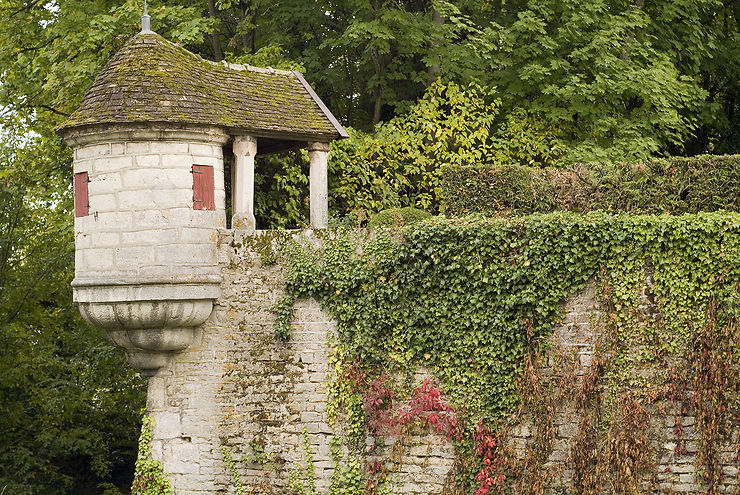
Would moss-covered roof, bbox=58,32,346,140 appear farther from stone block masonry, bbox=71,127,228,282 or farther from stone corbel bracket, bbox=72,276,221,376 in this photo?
stone corbel bracket, bbox=72,276,221,376

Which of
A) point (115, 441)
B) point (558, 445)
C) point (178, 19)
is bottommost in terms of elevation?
point (115, 441)

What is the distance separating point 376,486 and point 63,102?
10.6 metres

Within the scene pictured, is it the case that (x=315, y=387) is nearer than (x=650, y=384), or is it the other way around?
(x=650, y=384)

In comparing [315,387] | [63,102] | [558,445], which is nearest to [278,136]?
[315,387]

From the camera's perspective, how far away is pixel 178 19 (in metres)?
16.8

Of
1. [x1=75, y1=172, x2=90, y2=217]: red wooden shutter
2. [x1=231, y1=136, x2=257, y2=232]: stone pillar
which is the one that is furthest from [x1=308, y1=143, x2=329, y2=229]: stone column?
[x1=75, y1=172, x2=90, y2=217]: red wooden shutter

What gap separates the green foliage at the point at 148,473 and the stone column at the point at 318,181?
154 inches

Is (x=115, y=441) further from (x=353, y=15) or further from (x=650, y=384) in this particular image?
(x=650, y=384)

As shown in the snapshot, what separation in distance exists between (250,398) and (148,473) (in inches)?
71.7

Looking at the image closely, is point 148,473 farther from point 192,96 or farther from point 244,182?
point 192,96

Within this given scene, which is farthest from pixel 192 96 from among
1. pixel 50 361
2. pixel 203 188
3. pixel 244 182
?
pixel 50 361

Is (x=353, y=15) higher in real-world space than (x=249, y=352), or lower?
higher

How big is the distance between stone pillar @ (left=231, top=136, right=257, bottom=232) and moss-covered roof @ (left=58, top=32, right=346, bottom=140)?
0.26 m

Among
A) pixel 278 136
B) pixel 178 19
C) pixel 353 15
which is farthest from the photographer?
pixel 353 15
